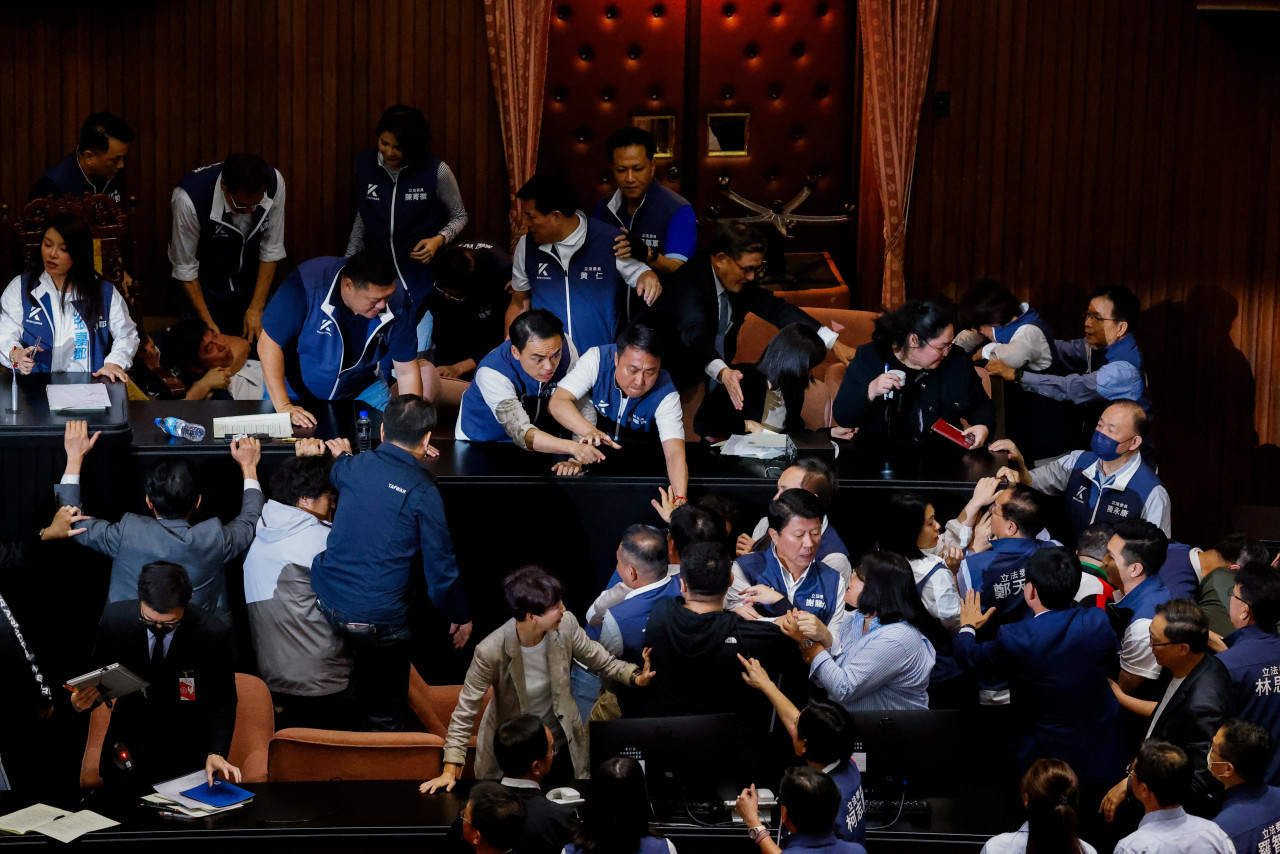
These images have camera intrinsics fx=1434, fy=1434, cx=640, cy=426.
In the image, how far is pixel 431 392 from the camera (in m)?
5.69

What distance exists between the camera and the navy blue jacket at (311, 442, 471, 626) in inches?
165

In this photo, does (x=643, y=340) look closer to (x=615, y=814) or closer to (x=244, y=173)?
(x=615, y=814)

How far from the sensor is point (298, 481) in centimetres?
436

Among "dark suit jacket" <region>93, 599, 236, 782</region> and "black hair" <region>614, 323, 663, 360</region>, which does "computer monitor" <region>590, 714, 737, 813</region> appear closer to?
"dark suit jacket" <region>93, 599, 236, 782</region>

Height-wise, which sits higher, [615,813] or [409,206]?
[409,206]

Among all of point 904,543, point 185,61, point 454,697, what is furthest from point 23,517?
point 185,61

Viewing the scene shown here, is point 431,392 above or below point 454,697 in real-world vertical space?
above

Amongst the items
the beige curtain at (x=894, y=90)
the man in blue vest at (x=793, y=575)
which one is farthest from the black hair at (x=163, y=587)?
the beige curtain at (x=894, y=90)

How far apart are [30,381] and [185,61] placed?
2.75 m

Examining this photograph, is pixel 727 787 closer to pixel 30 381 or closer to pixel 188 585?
pixel 188 585

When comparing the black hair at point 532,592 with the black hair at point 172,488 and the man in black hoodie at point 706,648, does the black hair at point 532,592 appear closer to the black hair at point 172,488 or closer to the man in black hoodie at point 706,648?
the man in black hoodie at point 706,648

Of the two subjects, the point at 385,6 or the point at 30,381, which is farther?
the point at 385,6

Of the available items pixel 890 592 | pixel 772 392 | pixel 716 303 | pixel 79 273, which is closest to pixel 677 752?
pixel 890 592

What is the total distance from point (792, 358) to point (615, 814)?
2403 millimetres
